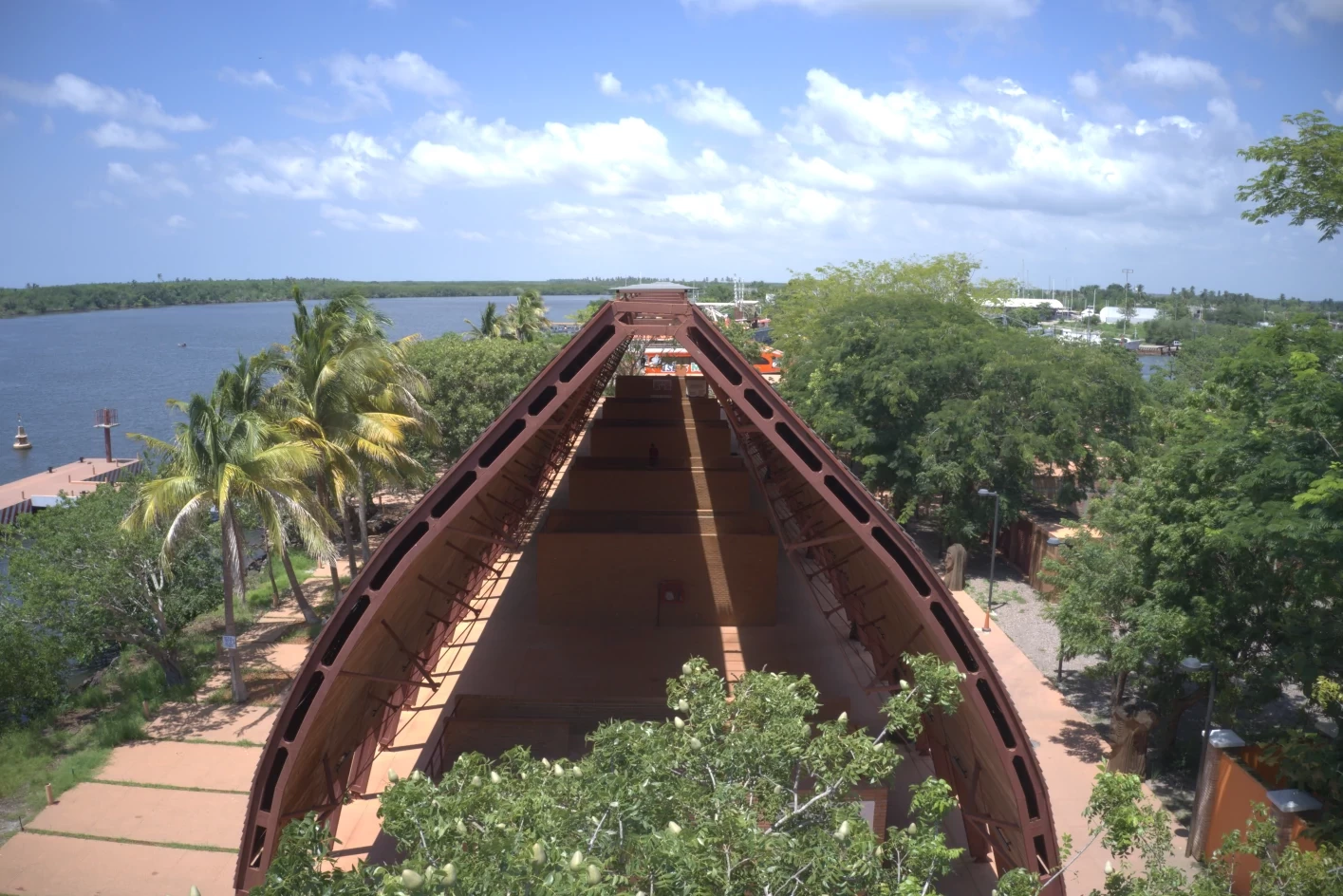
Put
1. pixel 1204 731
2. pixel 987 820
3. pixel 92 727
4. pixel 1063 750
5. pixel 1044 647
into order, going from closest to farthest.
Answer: pixel 987 820 < pixel 1204 731 < pixel 1063 750 < pixel 92 727 < pixel 1044 647

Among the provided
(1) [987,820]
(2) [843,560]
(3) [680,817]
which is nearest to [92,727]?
(2) [843,560]

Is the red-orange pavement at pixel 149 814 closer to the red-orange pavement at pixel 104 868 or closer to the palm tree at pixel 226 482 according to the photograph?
the red-orange pavement at pixel 104 868

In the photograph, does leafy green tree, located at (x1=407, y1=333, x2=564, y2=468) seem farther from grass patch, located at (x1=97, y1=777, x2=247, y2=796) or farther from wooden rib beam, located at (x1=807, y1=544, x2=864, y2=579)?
wooden rib beam, located at (x1=807, y1=544, x2=864, y2=579)

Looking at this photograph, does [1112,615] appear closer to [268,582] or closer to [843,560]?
[843,560]

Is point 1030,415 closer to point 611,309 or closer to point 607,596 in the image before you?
point 607,596

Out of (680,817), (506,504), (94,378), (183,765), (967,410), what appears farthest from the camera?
(94,378)

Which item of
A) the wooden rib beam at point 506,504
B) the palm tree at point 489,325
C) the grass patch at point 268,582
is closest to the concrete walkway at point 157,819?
the wooden rib beam at point 506,504
